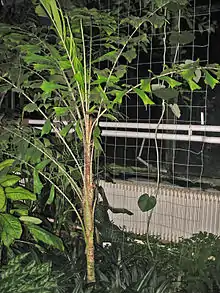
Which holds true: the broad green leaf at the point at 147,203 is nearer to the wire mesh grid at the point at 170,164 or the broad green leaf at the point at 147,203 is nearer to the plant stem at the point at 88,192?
the plant stem at the point at 88,192

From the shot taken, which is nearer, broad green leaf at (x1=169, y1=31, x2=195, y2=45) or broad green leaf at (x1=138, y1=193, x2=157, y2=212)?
broad green leaf at (x1=169, y1=31, x2=195, y2=45)

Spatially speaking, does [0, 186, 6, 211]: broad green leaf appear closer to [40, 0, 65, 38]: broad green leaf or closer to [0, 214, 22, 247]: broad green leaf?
[0, 214, 22, 247]: broad green leaf

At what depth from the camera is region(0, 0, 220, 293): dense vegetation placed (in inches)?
53.9

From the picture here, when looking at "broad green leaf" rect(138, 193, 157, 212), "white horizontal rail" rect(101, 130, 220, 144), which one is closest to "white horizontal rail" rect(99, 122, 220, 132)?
"white horizontal rail" rect(101, 130, 220, 144)

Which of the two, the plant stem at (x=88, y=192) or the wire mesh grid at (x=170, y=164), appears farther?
the wire mesh grid at (x=170, y=164)

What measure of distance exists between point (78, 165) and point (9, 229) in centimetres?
43

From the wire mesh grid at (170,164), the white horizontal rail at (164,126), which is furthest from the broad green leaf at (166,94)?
the wire mesh grid at (170,164)

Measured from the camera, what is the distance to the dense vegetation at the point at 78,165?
4.50ft

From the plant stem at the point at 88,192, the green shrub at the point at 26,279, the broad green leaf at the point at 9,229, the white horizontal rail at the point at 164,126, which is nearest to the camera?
the broad green leaf at the point at 9,229

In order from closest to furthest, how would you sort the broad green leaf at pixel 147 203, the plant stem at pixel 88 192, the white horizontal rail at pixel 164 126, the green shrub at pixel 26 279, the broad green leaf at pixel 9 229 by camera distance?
the broad green leaf at pixel 9 229, the green shrub at pixel 26 279, the plant stem at pixel 88 192, the broad green leaf at pixel 147 203, the white horizontal rail at pixel 164 126

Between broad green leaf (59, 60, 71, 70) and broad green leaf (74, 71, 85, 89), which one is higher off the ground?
broad green leaf (59, 60, 71, 70)

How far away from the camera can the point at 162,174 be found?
2375mm

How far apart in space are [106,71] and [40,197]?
93cm

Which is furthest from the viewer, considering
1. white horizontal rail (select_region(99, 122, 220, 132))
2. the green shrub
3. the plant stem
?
white horizontal rail (select_region(99, 122, 220, 132))
